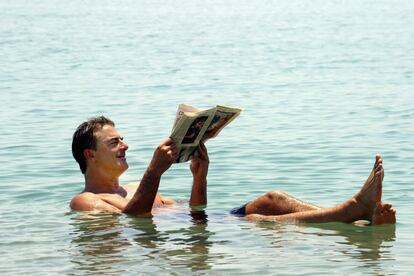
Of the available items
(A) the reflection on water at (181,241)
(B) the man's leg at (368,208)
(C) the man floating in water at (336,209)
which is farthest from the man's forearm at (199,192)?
(B) the man's leg at (368,208)

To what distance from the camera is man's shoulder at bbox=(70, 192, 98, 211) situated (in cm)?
859

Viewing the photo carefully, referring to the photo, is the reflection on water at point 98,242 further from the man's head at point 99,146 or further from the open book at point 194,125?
the open book at point 194,125

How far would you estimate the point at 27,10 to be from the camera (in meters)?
40.8

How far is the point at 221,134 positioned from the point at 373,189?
7075 mm

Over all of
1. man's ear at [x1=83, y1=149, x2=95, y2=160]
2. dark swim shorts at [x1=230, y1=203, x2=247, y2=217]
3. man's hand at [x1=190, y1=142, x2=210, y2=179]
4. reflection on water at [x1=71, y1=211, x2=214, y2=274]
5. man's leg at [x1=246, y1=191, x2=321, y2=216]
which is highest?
man's ear at [x1=83, y1=149, x2=95, y2=160]

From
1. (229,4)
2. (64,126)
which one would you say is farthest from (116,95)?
(229,4)

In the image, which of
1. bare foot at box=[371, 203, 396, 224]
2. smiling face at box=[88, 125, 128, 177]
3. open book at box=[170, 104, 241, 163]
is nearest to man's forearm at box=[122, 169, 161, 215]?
open book at box=[170, 104, 241, 163]

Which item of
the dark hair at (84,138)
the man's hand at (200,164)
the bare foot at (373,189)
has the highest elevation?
the dark hair at (84,138)

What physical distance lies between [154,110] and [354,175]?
19.4ft

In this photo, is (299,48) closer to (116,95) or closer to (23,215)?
(116,95)

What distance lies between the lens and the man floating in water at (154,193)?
7.93 meters

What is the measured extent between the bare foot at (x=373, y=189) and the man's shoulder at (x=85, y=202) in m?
2.12

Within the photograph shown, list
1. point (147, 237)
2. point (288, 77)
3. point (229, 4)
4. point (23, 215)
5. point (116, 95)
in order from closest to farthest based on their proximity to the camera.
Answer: point (147, 237) < point (23, 215) < point (116, 95) < point (288, 77) < point (229, 4)

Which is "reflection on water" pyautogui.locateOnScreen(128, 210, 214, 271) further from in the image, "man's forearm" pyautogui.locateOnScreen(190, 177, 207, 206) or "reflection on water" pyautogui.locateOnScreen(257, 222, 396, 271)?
"reflection on water" pyautogui.locateOnScreen(257, 222, 396, 271)
